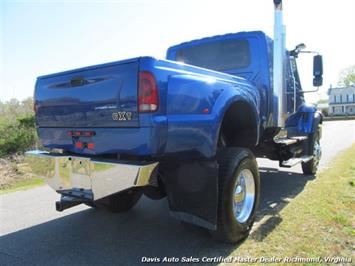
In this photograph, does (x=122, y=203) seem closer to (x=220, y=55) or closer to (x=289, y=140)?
(x=220, y=55)

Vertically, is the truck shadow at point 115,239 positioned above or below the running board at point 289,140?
below

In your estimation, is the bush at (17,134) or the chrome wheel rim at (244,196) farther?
the bush at (17,134)

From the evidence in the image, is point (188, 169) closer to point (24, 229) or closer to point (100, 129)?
point (100, 129)

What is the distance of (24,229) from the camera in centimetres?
447

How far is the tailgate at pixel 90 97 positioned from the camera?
3.07m

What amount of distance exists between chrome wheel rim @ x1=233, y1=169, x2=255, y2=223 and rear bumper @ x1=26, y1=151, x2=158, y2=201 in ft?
3.92

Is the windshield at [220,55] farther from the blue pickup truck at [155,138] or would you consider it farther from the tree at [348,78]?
the tree at [348,78]

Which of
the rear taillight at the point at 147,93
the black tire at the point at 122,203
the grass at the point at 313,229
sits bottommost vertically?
the grass at the point at 313,229

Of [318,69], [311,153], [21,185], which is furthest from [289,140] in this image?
[21,185]

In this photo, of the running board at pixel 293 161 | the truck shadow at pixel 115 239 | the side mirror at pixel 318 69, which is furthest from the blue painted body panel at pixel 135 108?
the side mirror at pixel 318 69

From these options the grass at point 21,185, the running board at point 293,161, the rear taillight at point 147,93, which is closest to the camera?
the rear taillight at point 147,93

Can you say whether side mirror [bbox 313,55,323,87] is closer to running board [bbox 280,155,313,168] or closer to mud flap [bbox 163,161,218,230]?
running board [bbox 280,155,313,168]

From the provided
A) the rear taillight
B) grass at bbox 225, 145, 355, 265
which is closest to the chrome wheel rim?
grass at bbox 225, 145, 355, 265

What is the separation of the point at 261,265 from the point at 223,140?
1.73m
